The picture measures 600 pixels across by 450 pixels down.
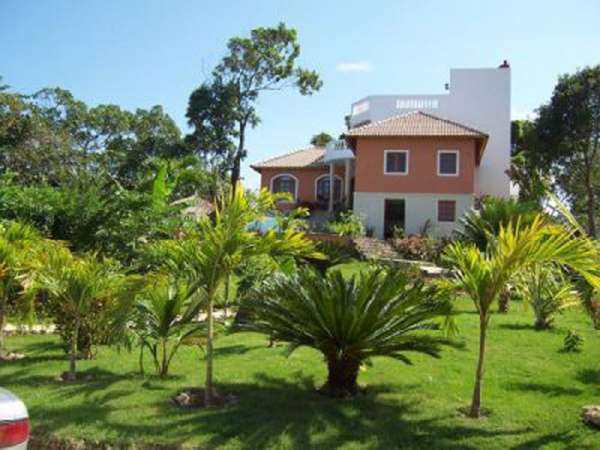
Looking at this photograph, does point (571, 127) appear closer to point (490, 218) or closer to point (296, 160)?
point (490, 218)

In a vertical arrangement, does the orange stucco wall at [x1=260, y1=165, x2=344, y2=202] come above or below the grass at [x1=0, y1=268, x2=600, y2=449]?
above

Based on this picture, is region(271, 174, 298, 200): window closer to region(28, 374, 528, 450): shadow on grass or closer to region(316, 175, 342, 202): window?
region(316, 175, 342, 202): window

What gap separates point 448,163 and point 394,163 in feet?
8.65

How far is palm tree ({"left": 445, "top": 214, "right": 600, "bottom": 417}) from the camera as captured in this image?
584 centimetres

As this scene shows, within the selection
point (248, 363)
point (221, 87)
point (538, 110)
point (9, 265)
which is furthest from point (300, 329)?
point (221, 87)

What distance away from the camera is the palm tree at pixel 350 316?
657 cm

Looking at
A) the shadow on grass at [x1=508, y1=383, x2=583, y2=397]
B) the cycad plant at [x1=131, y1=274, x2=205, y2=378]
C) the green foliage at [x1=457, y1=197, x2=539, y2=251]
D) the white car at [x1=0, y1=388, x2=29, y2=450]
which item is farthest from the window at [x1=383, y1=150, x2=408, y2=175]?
the white car at [x1=0, y1=388, x2=29, y2=450]

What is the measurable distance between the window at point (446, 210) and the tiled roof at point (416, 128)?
3332 millimetres

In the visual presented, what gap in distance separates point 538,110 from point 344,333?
28.5 meters

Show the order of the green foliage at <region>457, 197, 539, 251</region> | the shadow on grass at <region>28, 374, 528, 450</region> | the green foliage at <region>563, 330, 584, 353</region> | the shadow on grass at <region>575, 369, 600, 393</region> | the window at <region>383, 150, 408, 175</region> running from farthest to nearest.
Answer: the window at <region>383, 150, 408, 175</region> → the green foliage at <region>457, 197, 539, 251</region> → the green foliage at <region>563, 330, 584, 353</region> → the shadow on grass at <region>575, 369, 600, 393</region> → the shadow on grass at <region>28, 374, 528, 450</region>

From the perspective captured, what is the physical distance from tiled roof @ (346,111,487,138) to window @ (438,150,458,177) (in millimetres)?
998

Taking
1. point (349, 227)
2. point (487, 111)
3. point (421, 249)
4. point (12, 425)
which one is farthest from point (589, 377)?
point (487, 111)

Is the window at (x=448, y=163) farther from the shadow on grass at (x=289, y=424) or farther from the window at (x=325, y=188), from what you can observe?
the shadow on grass at (x=289, y=424)

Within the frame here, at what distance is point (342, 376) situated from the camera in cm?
696
